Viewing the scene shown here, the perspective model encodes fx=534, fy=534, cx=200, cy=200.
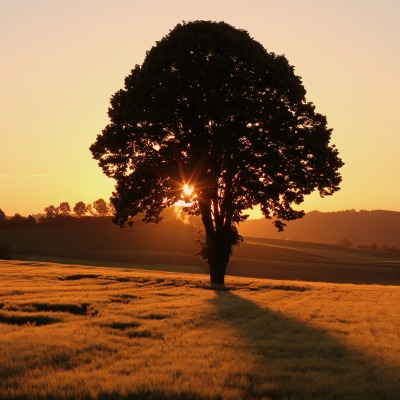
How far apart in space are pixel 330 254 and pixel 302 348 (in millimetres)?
126544

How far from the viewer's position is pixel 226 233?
134ft

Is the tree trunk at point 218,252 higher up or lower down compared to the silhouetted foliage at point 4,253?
higher up

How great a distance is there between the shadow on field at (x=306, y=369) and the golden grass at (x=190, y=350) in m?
0.03

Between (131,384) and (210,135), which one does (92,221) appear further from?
(131,384)

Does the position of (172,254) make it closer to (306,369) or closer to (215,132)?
(215,132)

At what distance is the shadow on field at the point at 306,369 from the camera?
10.3 meters

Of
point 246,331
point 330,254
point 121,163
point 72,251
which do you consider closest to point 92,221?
point 72,251

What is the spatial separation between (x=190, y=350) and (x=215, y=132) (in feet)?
80.6

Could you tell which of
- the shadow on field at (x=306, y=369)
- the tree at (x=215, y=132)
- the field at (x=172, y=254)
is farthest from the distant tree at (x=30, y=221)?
the shadow on field at (x=306, y=369)

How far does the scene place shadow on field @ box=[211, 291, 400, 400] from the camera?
10273mm

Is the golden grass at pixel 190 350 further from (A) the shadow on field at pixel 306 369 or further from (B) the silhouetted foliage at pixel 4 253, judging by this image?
(B) the silhouetted foliage at pixel 4 253

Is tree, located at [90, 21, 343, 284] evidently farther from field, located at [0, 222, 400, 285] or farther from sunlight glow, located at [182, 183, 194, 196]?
field, located at [0, 222, 400, 285]

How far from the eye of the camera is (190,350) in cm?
1391

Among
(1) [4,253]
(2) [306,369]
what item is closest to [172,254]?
(1) [4,253]
